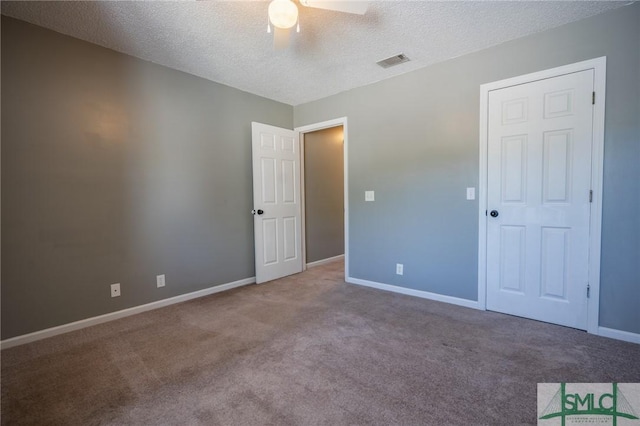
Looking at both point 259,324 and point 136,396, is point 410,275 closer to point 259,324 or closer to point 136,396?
point 259,324

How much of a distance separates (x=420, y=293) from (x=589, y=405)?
5.84ft

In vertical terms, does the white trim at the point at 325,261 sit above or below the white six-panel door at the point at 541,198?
below

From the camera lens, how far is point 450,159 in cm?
307

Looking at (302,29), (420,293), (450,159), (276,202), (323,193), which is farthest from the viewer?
(323,193)

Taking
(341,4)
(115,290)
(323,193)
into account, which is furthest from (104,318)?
(323,193)

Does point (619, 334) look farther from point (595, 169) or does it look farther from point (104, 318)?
point (104, 318)

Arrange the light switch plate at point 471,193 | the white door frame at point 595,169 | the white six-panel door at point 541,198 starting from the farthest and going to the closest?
1. the light switch plate at point 471,193
2. the white six-panel door at point 541,198
3. the white door frame at point 595,169

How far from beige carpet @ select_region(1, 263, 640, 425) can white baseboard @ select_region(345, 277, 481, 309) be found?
0.14 m

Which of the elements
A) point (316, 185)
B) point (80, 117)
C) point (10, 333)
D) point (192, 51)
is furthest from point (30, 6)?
point (316, 185)

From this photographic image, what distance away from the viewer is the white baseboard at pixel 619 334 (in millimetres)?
2240

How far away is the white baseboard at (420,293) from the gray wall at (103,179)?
1.69 m

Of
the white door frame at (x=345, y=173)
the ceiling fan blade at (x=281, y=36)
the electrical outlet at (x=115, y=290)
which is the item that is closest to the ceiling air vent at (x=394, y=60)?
the white door frame at (x=345, y=173)

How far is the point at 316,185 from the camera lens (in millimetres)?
4945

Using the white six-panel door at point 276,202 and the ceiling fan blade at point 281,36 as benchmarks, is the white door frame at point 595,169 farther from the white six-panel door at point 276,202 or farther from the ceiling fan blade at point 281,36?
the white six-panel door at point 276,202
